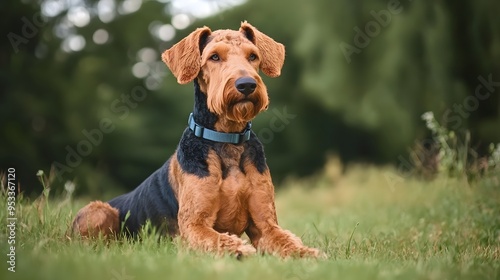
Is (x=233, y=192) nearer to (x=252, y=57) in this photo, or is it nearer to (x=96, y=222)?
(x=252, y=57)

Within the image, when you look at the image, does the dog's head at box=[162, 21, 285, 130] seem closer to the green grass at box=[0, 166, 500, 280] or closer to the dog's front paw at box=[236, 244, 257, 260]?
the dog's front paw at box=[236, 244, 257, 260]

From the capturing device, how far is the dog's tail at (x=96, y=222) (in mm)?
4523

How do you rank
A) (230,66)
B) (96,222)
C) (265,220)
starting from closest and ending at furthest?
(230,66), (265,220), (96,222)

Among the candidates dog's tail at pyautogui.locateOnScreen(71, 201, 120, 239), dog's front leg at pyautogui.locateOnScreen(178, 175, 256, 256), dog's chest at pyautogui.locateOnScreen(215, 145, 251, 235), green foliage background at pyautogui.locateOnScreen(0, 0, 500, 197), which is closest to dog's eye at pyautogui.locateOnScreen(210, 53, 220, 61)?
dog's chest at pyautogui.locateOnScreen(215, 145, 251, 235)

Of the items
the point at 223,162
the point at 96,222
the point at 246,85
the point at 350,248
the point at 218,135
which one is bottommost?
the point at 350,248

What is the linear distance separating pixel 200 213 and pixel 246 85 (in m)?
0.86

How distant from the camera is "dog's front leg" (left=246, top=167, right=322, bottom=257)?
3905mm

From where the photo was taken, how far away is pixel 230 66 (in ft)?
12.8

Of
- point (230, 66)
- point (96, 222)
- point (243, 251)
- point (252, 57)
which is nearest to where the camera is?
point (243, 251)

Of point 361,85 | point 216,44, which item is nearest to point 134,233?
point 216,44

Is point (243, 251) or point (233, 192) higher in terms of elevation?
point (233, 192)

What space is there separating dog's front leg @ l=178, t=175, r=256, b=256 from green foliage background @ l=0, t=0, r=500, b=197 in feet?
18.4

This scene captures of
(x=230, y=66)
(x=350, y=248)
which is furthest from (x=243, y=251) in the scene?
(x=350, y=248)

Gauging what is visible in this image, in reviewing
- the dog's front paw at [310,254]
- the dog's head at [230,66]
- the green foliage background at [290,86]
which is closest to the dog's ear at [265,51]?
the dog's head at [230,66]
